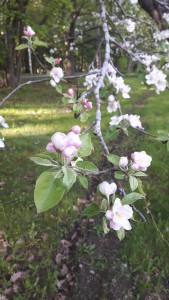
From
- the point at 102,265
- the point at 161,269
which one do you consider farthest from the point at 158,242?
the point at 102,265

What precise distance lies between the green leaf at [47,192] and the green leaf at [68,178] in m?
0.02

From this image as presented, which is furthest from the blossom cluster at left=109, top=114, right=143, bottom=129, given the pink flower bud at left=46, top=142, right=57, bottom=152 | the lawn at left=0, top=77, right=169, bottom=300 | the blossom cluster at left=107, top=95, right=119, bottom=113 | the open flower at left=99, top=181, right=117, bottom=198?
the pink flower bud at left=46, top=142, right=57, bottom=152

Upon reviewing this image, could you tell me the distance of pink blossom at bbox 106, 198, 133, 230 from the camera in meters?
1.12

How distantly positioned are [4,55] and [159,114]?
7.73 meters

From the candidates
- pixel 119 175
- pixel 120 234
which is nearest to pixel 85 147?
pixel 119 175

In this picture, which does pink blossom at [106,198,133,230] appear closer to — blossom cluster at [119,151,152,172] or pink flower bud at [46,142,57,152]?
blossom cluster at [119,151,152,172]

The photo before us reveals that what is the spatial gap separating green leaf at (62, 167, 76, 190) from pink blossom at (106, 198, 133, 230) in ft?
0.65

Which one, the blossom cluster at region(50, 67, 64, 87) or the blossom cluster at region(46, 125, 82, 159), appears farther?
the blossom cluster at region(50, 67, 64, 87)

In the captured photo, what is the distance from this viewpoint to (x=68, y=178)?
1.00 m

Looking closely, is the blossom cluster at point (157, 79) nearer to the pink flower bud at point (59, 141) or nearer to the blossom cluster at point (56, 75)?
the blossom cluster at point (56, 75)

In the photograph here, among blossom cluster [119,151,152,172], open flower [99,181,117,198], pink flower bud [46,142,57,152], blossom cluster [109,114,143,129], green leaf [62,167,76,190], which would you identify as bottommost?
blossom cluster [109,114,143,129]

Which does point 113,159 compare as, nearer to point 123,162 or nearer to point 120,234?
point 123,162

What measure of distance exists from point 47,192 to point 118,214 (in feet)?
0.87

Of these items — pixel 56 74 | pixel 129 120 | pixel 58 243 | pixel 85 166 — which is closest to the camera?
pixel 85 166
